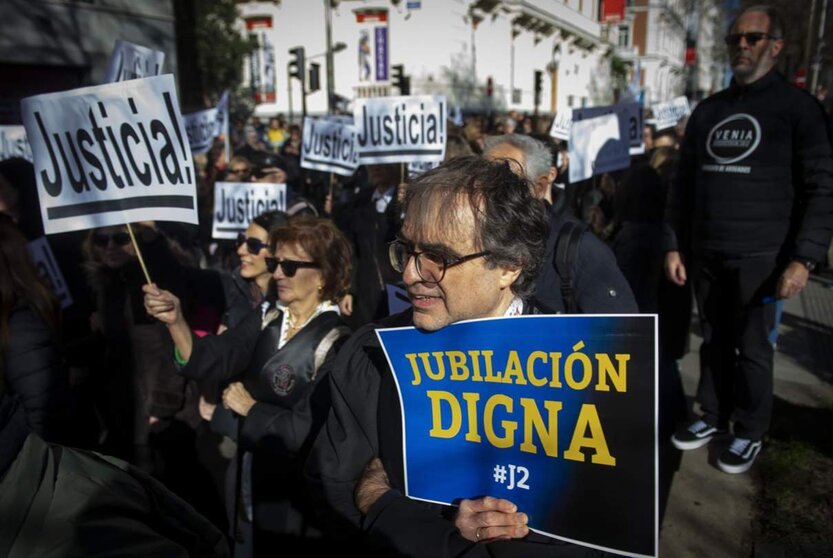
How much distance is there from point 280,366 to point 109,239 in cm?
146

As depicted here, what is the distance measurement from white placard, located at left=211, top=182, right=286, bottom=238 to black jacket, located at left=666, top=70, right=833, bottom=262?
9.41ft

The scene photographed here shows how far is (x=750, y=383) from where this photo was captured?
330cm

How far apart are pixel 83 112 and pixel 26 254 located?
58 cm

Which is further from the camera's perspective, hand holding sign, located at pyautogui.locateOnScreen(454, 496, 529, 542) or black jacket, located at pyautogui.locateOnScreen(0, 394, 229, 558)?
hand holding sign, located at pyautogui.locateOnScreen(454, 496, 529, 542)

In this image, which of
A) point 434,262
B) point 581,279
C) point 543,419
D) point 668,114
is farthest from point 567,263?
point 668,114

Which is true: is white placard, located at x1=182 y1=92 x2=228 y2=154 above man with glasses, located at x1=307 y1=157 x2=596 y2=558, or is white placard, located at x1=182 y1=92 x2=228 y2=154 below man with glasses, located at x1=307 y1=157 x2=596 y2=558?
above

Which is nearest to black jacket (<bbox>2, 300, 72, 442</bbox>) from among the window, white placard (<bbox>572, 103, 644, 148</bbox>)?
white placard (<bbox>572, 103, 644, 148</bbox>)

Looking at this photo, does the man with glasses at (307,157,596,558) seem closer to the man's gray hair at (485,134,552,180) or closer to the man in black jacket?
the man in black jacket

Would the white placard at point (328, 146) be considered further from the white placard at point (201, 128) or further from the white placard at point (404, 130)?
the white placard at point (404, 130)

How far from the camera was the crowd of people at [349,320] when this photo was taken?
1.43m

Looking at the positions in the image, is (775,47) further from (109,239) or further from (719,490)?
(109,239)

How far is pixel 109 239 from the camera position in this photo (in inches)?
129

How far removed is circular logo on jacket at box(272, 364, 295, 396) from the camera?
2367mm

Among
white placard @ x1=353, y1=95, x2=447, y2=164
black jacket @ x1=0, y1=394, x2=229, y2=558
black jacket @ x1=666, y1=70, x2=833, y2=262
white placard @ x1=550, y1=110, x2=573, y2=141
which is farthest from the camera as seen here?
white placard @ x1=550, y1=110, x2=573, y2=141
